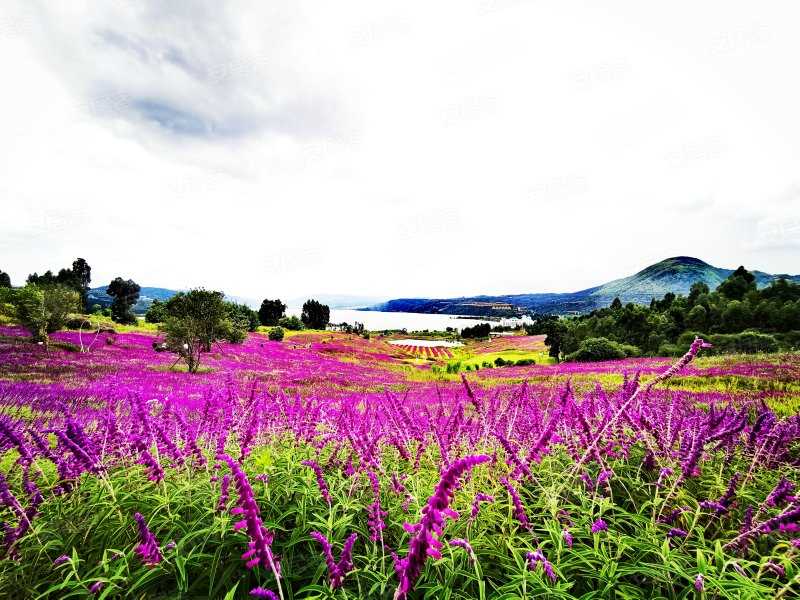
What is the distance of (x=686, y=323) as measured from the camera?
55000 mm

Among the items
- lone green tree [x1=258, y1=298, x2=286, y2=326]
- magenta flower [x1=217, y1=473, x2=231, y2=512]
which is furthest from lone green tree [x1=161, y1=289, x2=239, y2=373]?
lone green tree [x1=258, y1=298, x2=286, y2=326]

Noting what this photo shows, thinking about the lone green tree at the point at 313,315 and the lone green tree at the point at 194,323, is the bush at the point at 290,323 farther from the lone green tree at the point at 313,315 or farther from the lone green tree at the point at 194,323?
the lone green tree at the point at 194,323

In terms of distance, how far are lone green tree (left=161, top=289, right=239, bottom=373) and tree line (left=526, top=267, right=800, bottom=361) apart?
4028cm

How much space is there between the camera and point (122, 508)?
314cm

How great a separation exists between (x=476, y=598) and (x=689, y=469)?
2.22 m

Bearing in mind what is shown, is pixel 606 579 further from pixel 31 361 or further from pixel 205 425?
pixel 31 361

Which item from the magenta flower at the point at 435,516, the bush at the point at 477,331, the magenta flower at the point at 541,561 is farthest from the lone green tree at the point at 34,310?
the bush at the point at 477,331

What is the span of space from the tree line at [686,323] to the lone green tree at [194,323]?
1586 inches

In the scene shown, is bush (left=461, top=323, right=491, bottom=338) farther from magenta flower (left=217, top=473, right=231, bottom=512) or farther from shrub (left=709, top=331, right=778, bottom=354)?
magenta flower (left=217, top=473, right=231, bottom=512)

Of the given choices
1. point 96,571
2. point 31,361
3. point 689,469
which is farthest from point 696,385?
point 31,361

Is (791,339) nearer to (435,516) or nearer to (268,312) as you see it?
(435,516)

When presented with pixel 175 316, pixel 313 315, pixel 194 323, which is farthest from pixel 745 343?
pixel 313 315

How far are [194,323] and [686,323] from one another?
65.7 meters

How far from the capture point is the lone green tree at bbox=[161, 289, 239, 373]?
74.0ft
